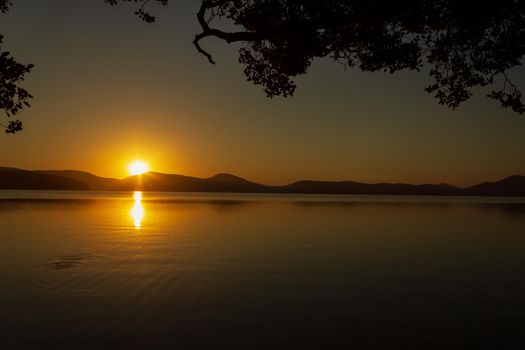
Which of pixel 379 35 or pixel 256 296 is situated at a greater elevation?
pixel 379 35

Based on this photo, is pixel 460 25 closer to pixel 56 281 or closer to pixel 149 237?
pixel 56 281

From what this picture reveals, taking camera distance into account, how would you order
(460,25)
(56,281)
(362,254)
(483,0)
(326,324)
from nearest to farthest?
1. (326,324)
2. (483,0)
3. (460,25)
4. (56,281)
5. (362,254)

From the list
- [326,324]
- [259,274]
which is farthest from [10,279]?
[326,324]

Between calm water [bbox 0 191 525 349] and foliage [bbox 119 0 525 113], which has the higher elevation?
foliage [bbox 119 0 525 113]

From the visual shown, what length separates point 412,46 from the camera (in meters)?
14.9

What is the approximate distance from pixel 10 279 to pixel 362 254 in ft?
60.6

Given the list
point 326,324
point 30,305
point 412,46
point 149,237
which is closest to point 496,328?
point 326,324

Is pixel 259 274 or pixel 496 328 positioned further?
pixel 259 274

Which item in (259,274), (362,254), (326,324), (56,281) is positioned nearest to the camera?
(326,324)

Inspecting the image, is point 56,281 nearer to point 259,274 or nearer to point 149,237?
point 259,274

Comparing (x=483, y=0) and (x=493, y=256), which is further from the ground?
(x=483, y=0)

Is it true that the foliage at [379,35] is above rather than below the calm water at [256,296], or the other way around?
above

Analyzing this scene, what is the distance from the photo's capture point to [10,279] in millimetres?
16969

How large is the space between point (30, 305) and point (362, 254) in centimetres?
1864
